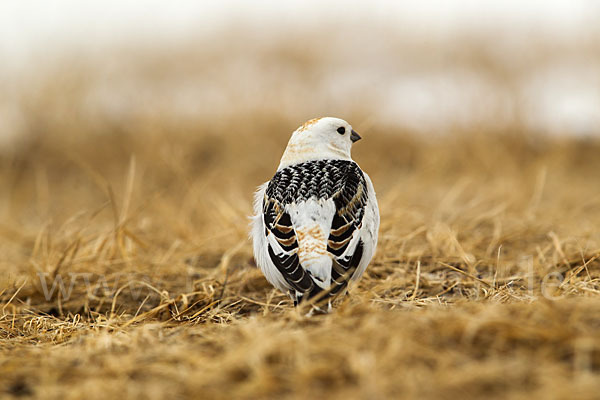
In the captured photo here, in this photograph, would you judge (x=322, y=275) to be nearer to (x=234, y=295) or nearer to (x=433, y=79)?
(x=234, y=295)

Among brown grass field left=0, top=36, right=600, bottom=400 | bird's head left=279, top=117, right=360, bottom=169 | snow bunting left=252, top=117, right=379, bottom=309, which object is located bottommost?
brown grass field left=0, top=36, right=600, bottom=400

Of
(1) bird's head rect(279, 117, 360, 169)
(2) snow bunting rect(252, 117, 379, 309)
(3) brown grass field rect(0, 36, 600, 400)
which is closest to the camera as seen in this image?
(3) brown grass field rect(0, 36, 600, 400)

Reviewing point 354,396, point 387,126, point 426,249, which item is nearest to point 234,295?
point 426,249

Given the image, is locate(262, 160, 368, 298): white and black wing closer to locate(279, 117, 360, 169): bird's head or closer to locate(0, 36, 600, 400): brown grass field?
locate(279, 117, 360, 169): bird's head

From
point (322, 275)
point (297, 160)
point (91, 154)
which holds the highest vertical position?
point (297, 160)

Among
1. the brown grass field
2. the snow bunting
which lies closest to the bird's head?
the snow bunting

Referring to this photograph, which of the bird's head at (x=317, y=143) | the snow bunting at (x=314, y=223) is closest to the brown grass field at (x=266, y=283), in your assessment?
the snow bunting at (x=314, y=223)

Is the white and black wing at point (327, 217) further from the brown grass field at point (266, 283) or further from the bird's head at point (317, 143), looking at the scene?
the brown grass field at point (266, 283)
